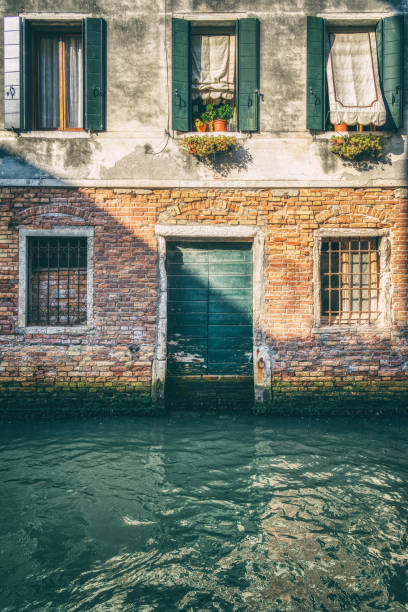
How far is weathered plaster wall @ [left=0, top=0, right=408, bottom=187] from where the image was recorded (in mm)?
6027

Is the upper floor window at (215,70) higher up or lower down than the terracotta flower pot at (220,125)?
higher up

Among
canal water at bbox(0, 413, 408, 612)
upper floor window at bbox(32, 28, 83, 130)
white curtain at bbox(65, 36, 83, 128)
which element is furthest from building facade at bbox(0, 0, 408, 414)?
canal water at bbox(0, 413, 408, 612)

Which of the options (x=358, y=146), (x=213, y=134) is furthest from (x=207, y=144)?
(x=358, y=146)

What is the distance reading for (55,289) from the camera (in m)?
6.20

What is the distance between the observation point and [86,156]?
604 cm

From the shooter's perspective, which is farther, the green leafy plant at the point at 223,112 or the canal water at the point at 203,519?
the green leafy plant at the point at 223,112

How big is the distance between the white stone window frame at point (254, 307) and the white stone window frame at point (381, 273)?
76cm

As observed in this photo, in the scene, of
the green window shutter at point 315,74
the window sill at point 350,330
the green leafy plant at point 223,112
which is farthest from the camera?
the green leafy plant at point 223,112

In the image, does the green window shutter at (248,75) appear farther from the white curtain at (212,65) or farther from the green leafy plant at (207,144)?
the green leafy plant at (207,144)

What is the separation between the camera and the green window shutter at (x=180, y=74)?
5.98 metres

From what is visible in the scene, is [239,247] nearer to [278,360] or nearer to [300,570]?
[278,360]

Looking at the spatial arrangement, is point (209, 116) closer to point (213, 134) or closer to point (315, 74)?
point (213, 134)

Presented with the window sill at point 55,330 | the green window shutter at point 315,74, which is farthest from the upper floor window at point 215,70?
the window sill at point 55,330

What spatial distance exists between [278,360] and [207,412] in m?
1.26
